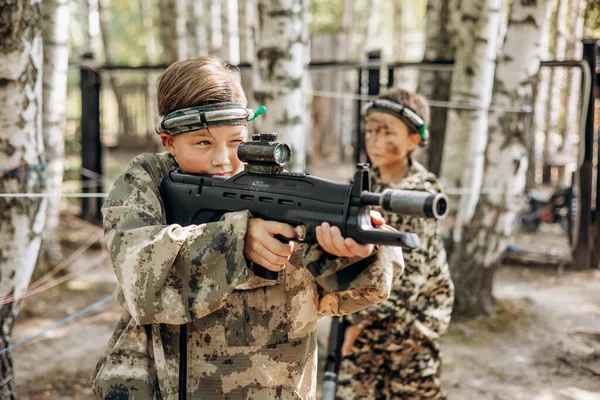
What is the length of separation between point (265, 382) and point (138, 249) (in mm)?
636

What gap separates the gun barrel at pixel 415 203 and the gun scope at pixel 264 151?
35 cm

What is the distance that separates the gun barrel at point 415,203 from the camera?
156 centimetres

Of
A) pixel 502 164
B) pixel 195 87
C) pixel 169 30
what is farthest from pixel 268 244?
pixel 169 30

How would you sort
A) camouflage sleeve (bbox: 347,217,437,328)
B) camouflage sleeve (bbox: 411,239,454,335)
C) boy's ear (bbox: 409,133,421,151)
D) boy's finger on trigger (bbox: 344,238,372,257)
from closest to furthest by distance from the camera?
boy's finger on trigger (bbox: 344,238,372,257), camouflage sleeve (bbox: 347,217,437,328), camouflage sleeve (bbox: 411,239,454,335), boy's ear (bbox: 409,133,421,151)

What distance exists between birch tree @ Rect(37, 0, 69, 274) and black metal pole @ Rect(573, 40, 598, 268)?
5.82 meters

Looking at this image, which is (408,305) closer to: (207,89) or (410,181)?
(410,181)

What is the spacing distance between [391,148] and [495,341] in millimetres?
3343

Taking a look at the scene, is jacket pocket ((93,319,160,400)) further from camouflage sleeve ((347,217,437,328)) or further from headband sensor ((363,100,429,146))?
headband sensor ((363,100,429,146))

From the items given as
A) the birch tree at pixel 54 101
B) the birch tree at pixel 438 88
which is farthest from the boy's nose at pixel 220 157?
the birch tree at pixel 438 88

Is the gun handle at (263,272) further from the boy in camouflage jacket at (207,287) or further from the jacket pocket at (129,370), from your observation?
the jacket pocket at (129,370)

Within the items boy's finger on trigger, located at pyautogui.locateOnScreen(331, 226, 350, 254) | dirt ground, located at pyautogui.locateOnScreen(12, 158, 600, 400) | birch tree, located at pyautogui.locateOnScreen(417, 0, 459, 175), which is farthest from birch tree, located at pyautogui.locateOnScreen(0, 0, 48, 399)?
birch tree, located at pyautogui.locateOnScreen(417, 0, 459, 175)

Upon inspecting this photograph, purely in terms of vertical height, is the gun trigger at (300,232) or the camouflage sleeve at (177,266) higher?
the gun trigger at (300,232)

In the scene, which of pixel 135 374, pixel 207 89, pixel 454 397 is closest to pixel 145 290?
pixel 135 374

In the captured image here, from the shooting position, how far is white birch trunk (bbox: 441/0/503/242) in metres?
6.64
